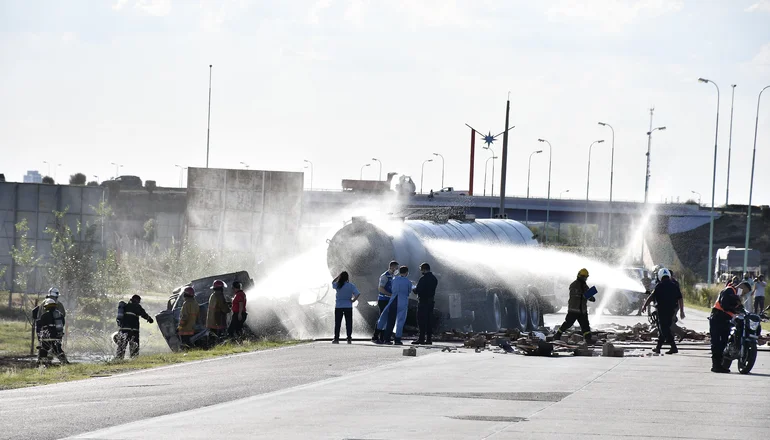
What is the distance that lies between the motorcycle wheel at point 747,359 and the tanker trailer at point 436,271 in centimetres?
993

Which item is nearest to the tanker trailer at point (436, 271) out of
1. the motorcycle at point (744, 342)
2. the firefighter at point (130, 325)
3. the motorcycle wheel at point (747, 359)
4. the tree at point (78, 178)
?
the firefighter at point (130, 325)

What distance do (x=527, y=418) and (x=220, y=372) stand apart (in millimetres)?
7377

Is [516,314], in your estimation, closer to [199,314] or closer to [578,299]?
[578,299]

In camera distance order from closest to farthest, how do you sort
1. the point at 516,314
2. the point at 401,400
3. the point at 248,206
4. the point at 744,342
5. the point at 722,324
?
the point at 401,400 → the point at 744,342 → the point at 722,324 → the point at 516,314 → the point at 248,206

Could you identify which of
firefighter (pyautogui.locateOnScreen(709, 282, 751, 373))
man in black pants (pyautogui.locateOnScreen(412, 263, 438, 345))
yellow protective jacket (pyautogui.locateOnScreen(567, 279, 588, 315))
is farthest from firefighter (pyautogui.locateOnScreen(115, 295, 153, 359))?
firefighter (pyautogui.locateOnScreen(709, 282, 751, 373))

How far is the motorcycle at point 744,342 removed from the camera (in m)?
20.2

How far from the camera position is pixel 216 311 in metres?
26.0

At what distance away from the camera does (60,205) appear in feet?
160

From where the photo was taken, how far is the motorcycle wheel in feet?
66.4

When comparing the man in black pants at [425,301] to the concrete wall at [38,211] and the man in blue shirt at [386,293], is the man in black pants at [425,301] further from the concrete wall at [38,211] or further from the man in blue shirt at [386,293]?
the concrete wall at [38,211]

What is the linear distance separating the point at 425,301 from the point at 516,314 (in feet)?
22.0

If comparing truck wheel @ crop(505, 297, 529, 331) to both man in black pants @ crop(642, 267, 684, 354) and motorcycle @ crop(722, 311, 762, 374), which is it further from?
motorcycle @ crop(722, 311, 762, 374)

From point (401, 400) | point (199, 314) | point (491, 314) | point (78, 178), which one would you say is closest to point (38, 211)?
point (491, 314)

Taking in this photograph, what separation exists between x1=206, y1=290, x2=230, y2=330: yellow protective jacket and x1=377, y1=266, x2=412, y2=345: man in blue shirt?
319 cm
